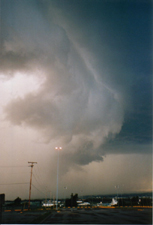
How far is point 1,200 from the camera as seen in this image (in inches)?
377

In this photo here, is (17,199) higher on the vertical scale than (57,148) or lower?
lower

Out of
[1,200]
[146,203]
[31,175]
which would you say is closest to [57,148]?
[1,200]

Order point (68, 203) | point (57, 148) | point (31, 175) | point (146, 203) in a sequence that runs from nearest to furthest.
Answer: point (57, 148), point (31, 175), point (146, 203), point (68, 203)

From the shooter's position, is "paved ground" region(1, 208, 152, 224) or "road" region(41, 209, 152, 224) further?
"paved ground" region(1, 208, 152, 224)

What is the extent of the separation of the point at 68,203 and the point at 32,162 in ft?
149

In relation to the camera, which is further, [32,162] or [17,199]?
[17,199]

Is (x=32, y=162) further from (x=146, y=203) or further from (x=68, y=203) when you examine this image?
(x=146, y=203)

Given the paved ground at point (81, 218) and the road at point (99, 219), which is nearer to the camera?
the road at point (99, 219)

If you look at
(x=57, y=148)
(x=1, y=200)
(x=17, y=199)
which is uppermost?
(x=57, y=148)

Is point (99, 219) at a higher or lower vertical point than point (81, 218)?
higher

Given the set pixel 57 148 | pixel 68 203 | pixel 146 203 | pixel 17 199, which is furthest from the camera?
pixel 17 199

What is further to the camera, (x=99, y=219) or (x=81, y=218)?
(x=81, y=218)

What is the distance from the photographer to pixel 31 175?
179 feet

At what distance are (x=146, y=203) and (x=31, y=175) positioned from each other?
181 feet
